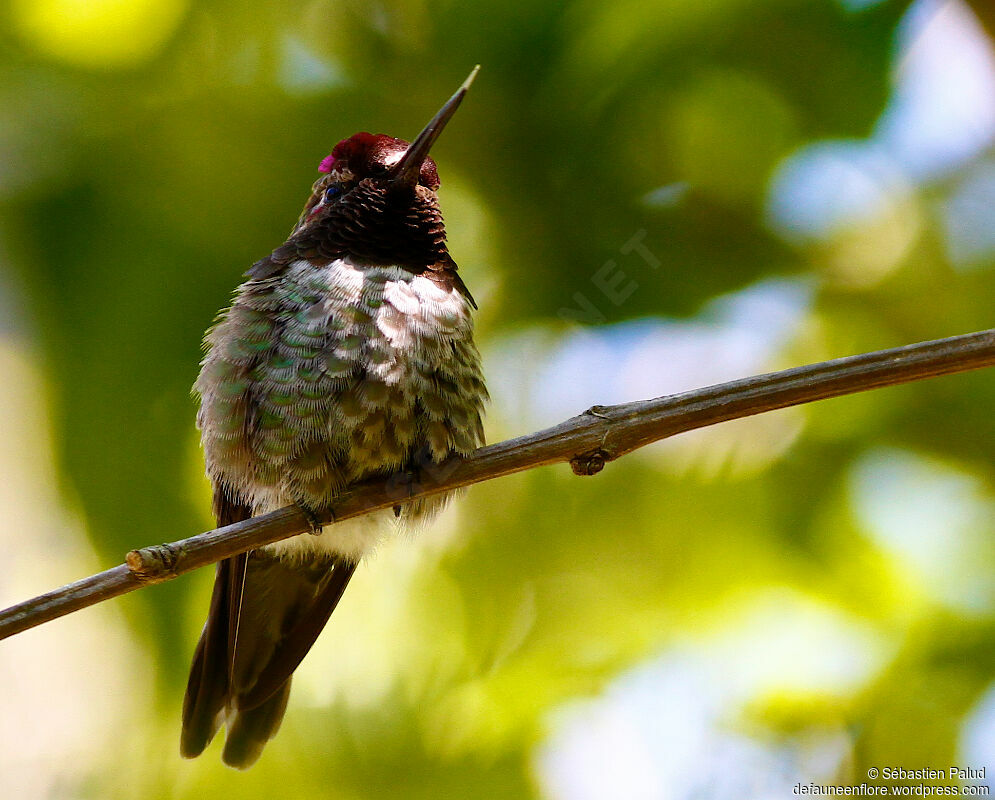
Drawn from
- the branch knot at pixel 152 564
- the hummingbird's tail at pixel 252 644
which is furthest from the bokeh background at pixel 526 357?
the branch knot at pixel 152 564

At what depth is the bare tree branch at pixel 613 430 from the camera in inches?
62.3

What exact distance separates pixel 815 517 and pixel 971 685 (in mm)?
730

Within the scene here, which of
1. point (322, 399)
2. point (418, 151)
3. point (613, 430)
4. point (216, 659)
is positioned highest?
point (418, 151)

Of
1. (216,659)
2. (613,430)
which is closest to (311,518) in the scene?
(216,659)

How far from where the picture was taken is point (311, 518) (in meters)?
2.26

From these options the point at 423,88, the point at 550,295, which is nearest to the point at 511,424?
the point at 550,295

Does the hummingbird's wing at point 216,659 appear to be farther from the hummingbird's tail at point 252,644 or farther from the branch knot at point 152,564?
the branch knot at point 152,564

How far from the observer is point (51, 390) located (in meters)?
3.20

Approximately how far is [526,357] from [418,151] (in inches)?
38.5

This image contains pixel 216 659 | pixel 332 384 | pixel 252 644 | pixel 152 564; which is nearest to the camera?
pixel 152 564

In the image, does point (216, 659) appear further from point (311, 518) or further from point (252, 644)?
point (311, 518)

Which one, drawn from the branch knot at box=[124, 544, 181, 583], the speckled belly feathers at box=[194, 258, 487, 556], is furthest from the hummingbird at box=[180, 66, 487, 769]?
the branch knot at box=[124, 544, 181, 583]

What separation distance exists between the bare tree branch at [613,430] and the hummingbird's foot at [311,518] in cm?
14

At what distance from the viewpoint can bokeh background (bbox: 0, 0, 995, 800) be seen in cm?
315
